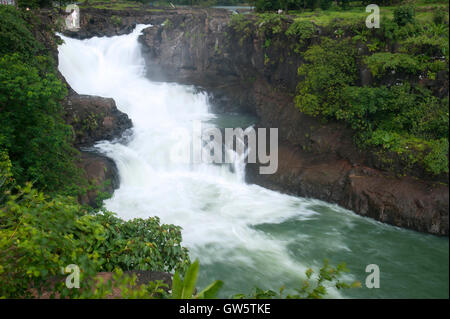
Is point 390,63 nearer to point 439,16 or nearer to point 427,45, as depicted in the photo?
point 427,45

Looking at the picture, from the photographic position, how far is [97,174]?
11156 millimetres

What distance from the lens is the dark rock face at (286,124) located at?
9971 mm

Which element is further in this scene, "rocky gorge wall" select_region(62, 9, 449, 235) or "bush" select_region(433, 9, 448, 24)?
"bush" select_region(433, 9, 448, 24)

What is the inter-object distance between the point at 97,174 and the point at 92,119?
3.61 m

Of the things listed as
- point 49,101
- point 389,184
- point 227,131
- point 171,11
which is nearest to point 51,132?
point 49,101

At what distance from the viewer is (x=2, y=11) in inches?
400

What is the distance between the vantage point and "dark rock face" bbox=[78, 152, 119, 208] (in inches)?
412

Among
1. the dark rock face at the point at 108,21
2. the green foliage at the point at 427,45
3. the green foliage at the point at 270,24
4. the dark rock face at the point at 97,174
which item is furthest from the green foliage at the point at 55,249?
the dark rock face at the point at 108,21

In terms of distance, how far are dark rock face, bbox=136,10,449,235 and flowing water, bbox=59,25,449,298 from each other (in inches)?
20.9

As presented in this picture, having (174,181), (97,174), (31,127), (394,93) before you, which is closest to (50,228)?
(31,127)

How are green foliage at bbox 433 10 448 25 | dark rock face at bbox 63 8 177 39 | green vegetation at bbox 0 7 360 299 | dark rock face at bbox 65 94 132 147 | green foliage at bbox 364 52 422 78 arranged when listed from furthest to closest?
dark rock face at bbox 63 8 177 39 → dark rock face at bbox 65 94 132 147 → green foliage at bbox 433 10 448 25 → green foliage at bbox 364 52 422 78 → green vegetation at bbox 0 7 360 299

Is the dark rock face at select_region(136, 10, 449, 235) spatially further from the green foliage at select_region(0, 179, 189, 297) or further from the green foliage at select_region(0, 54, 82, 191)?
the green foliage at select_region(0, 179, 189, 297)

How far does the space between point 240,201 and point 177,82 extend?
10.8 meters

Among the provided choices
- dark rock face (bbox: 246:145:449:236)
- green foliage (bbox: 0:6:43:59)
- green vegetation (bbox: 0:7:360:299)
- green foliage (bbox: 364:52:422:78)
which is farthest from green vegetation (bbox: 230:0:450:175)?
green foliage (bbox: 0:6:43:59)
